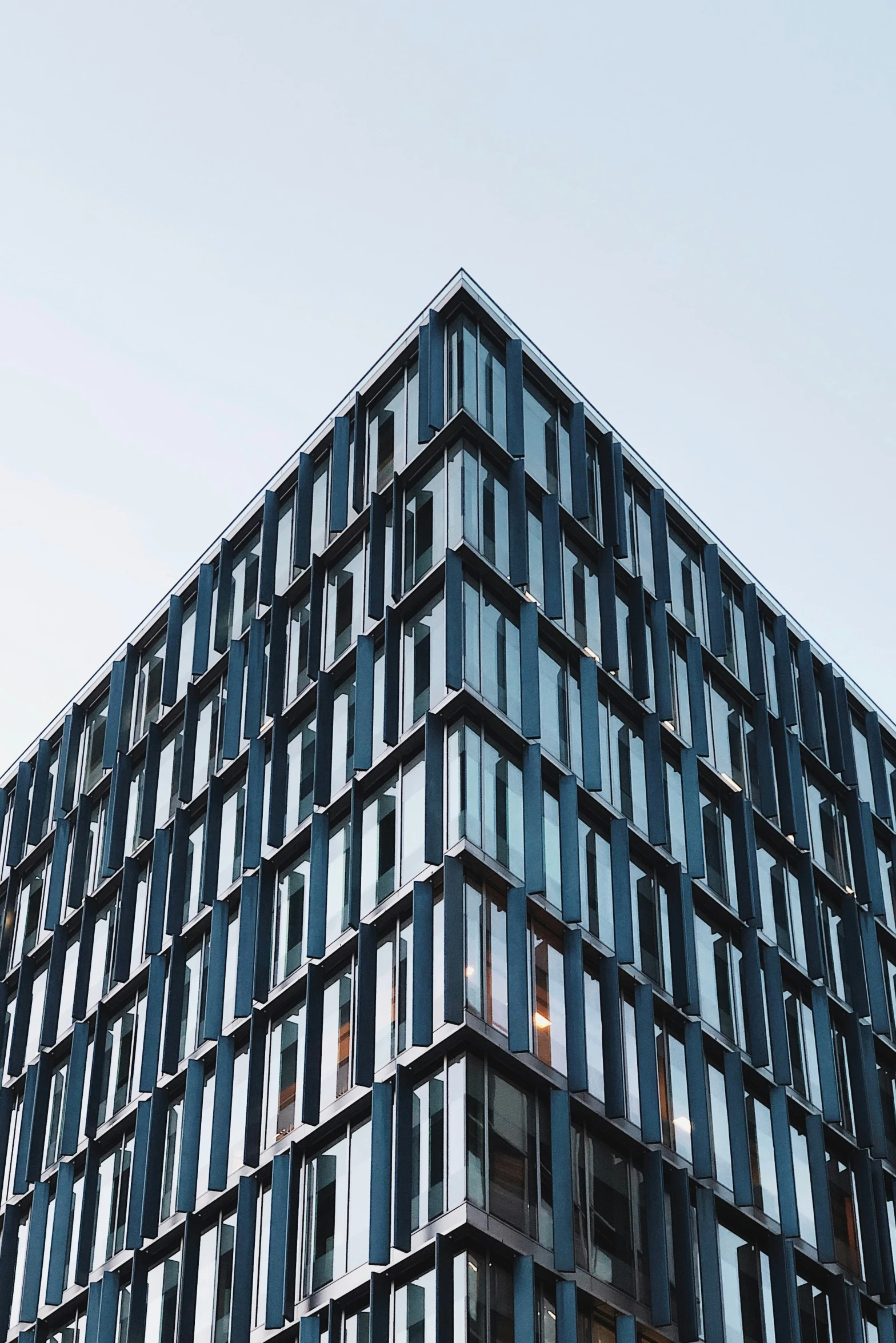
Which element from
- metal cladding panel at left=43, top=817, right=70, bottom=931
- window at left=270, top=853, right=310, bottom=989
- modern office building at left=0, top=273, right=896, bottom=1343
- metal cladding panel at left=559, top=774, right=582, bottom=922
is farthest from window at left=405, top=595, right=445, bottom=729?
metal cladding panel at left=43, top=817, right=70, bottom=931

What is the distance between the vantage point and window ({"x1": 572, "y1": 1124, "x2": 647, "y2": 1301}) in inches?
1556

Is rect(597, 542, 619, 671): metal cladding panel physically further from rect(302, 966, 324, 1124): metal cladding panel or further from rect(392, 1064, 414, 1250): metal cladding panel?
rect(392, 1064, 414, 1250): metal cladding panel

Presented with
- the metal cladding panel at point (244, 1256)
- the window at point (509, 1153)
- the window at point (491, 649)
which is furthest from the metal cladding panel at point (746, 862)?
the metal cladding panel at point (244, 1256)

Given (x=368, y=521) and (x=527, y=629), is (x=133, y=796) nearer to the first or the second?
(x=368, y=521)

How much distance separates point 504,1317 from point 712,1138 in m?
9.38

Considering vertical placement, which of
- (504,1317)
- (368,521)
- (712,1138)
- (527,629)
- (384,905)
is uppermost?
(368,521)

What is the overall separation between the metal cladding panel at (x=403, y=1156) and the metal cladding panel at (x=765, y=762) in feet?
58.1

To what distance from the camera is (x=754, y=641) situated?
188 ft

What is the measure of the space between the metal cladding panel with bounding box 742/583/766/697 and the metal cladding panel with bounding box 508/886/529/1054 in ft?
54.8

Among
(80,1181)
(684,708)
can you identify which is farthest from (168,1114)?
(684,708)

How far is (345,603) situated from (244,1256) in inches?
677

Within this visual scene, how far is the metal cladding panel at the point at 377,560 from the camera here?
48.2 meters

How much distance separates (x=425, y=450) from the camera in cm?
4934

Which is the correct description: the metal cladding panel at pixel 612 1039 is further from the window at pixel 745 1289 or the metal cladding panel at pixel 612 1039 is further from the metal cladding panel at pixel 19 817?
the metal cladding panel at pixel 19 817
